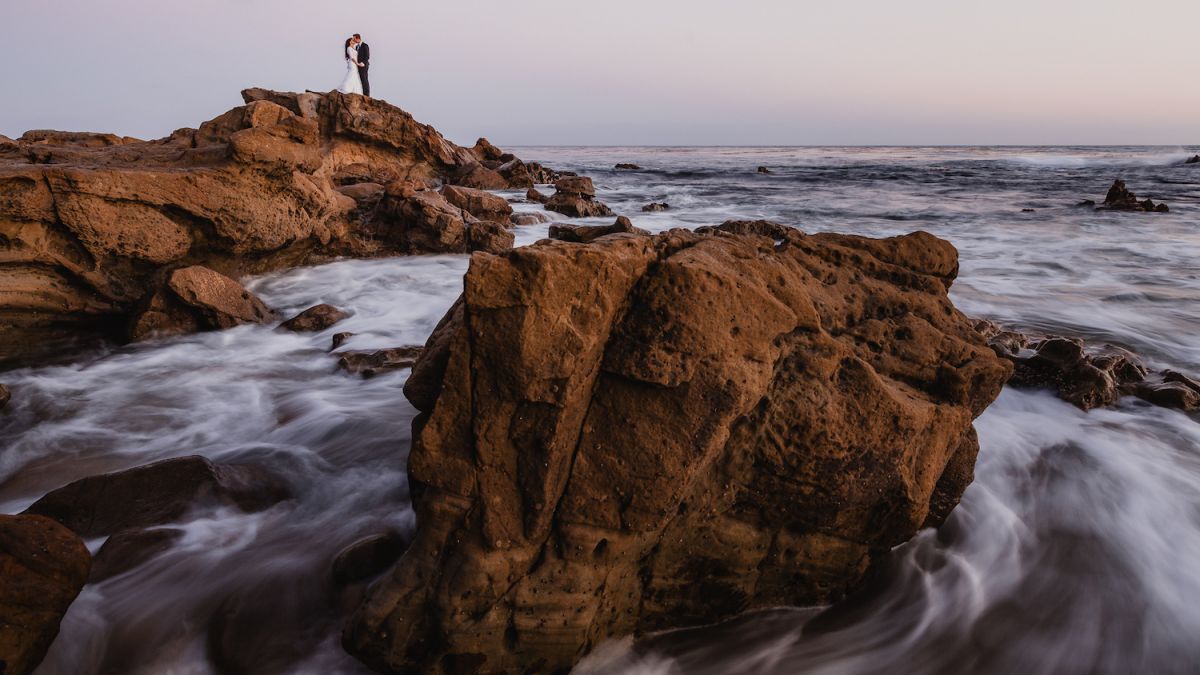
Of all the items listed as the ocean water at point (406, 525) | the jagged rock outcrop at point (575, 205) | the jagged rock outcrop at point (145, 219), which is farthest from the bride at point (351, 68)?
the ocean water at point (406, 525)

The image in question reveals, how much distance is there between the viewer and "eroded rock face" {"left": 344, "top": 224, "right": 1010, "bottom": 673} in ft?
7.50

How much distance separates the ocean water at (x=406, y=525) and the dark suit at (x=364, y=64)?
11285 mm

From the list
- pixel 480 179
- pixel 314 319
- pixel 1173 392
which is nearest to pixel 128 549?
pixel 314 319

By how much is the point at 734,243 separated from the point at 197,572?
115 inches

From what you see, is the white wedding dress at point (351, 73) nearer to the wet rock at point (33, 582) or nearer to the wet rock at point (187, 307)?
the wet rock at point (187, 307)

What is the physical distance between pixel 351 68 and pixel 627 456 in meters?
15.9

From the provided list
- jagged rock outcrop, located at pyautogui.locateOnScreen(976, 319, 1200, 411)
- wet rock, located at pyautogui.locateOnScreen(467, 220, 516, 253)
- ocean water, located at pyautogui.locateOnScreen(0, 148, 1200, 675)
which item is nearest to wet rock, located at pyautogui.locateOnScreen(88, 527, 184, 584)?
ocean water, located at pyautogui.locateOnScreen(0, 148, 1200, 675)

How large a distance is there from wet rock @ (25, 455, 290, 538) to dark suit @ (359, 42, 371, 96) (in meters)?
15.1

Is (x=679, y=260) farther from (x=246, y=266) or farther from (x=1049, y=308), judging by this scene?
(x=1049, y=308)

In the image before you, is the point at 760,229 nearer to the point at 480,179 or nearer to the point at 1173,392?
the point at 1173,392

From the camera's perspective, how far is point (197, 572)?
3.16 meters

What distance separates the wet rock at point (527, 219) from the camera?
1315 centimetres

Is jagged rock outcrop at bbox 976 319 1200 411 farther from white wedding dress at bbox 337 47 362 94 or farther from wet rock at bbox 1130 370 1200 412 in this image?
white wedding dress at bbox 337 47 362 94

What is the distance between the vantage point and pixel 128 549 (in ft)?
10.4
